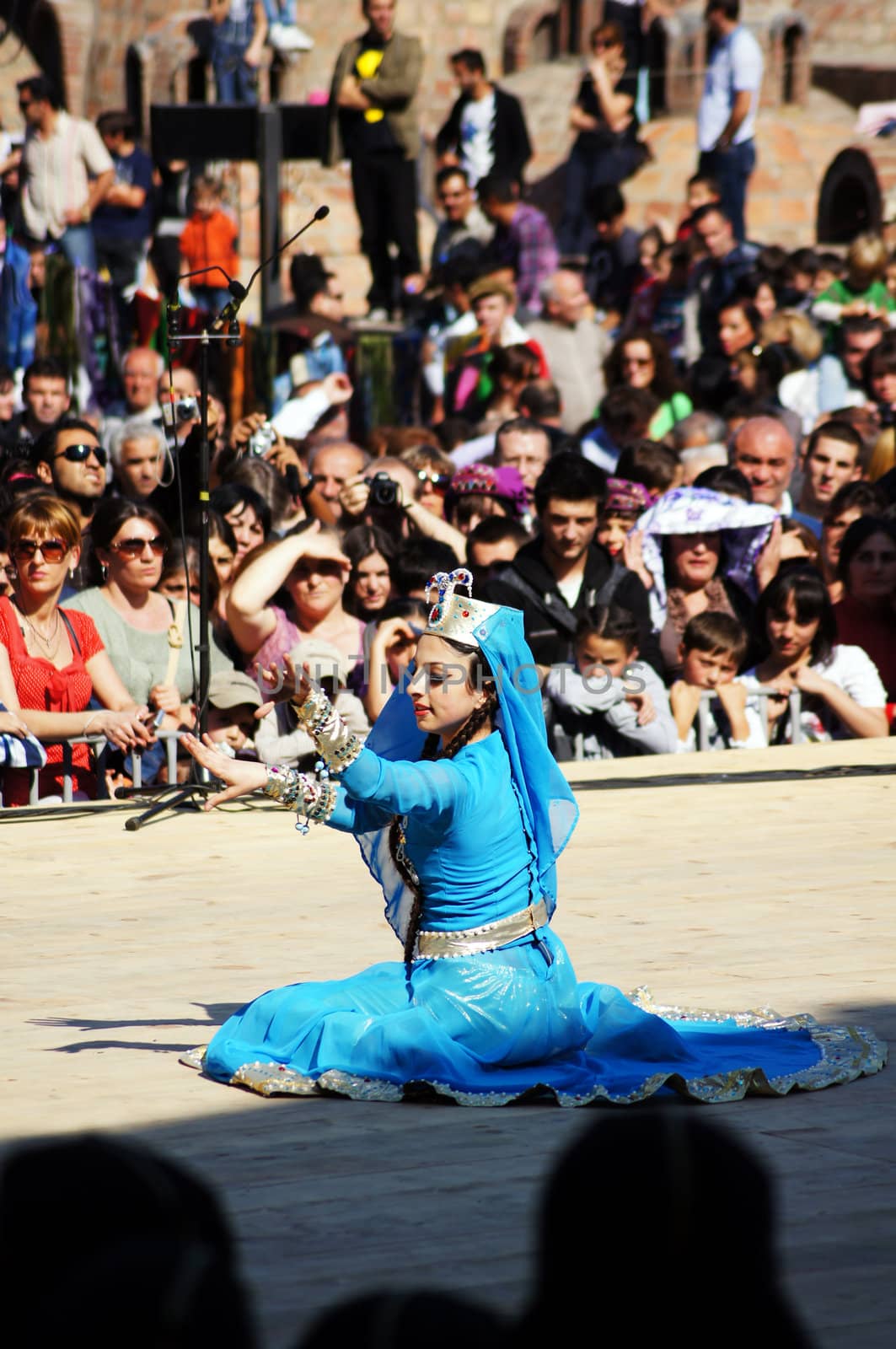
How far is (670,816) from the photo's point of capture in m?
8.66

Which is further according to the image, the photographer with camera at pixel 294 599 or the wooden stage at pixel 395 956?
the photographer with camera at pixel 294 599

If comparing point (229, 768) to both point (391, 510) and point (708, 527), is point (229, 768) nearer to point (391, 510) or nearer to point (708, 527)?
point (708, 527)

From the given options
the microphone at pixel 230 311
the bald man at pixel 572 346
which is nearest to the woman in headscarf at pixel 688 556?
the microphone at pixel 230 311

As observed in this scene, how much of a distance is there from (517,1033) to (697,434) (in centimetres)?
707

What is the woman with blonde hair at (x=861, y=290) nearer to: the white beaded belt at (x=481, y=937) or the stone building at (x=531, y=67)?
the stone building at (x=531, y=67)

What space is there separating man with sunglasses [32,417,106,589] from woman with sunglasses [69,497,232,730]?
1222mm

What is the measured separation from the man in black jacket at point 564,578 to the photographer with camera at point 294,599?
2.04 ft

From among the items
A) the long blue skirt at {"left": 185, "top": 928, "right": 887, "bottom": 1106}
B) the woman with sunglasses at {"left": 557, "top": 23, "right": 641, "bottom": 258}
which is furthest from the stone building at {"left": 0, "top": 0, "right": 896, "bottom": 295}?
the long blue skirt at {"left": 185, "top": 928, "right": 887, "bottom": 1106}

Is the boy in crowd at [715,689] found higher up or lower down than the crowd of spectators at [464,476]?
lower down

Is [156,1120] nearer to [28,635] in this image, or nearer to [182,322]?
[28,635]

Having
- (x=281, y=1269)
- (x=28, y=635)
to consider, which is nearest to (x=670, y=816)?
(x=28, y=635)

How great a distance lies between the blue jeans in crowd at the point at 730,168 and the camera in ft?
57.5

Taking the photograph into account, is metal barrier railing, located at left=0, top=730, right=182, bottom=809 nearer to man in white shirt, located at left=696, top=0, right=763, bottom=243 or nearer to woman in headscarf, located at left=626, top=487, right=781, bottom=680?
woman in headscarf, located at left=626, top=487, right=781, bottom=680

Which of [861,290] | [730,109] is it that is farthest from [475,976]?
[730,109]
